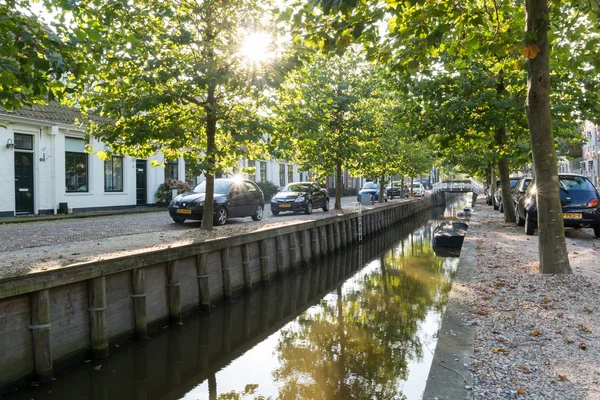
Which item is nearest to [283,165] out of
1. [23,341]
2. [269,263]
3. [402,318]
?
[269,263]

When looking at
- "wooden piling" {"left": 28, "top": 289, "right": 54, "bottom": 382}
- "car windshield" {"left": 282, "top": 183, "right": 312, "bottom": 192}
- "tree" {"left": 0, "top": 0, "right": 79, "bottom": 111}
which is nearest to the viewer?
"tree" {"left": 0, "top": 0, "right": 79, "bottom": 111}

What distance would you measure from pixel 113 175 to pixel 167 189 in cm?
324

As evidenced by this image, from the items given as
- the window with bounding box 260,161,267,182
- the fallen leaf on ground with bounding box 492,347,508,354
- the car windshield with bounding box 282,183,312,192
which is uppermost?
the window with bounding box 260,161,267,182

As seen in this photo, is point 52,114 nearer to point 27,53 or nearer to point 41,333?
point 27,53

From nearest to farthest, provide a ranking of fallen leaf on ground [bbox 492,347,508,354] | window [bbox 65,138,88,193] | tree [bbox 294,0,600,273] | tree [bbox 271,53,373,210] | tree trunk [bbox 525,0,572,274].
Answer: fallen leaf on ground [bbox 492,347,508,354] < tree [bbox 294,0,600,273] < tree trunk [bbox 525,0,572,274] < tree [bbox 271,53,373,210] < window [bbox 65,138,88,193]

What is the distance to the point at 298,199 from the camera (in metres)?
21.6

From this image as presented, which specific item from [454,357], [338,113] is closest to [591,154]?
[338,113]

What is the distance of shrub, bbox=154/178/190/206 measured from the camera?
26188 millimetres

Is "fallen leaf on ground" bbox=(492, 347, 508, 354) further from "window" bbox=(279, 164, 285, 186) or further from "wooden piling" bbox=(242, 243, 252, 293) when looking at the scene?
"window" bbox=(279, 164, 285, 186)

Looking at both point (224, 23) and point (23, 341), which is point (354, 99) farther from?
point (23, 341)

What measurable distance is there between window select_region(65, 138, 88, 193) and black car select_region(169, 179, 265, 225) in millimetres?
8168

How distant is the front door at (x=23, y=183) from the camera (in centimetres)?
1914

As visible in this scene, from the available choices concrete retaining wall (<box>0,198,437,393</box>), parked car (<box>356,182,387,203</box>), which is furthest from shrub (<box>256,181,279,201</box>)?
concrete retaining wall (<box>0,198,437,393</box>)

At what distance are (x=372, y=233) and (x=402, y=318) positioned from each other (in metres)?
14.7
